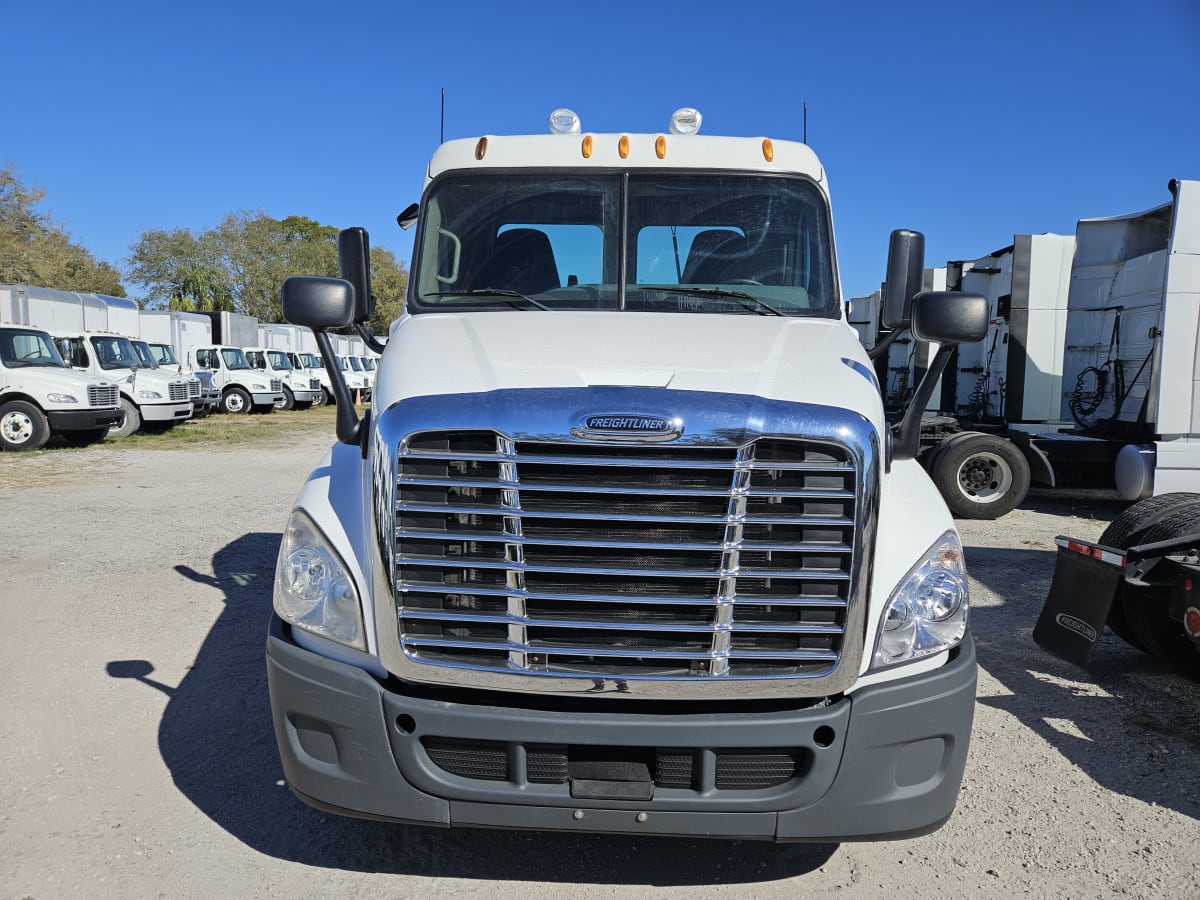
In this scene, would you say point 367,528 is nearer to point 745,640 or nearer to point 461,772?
point 461,772

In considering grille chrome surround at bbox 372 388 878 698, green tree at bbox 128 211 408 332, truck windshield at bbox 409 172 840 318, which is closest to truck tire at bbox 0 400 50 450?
truck windshield at bbox 409 172 840 318

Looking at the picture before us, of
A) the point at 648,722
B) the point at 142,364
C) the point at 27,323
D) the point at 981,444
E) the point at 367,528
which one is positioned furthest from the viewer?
the point at 142,364

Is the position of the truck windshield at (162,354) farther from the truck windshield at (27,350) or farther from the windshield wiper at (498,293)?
the windshield wiper at (498,293)

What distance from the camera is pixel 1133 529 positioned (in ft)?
15.6

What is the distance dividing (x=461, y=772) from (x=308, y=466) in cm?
1220

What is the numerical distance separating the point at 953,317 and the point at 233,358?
26.5 metres

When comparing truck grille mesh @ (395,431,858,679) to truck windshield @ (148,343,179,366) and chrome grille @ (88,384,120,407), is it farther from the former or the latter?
truck windshield @ (148,343,179,366)

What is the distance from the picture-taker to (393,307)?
5856 cm

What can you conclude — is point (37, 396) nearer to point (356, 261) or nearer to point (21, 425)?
point (21, 425)

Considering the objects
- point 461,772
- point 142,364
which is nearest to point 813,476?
point 461,772

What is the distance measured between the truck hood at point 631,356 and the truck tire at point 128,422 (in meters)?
17.4

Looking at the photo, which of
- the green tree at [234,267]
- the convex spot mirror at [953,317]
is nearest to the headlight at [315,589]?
the convex spot mirror at [953,317]

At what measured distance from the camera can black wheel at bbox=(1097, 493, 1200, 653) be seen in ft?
15.4

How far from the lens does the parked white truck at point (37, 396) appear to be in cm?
1537
